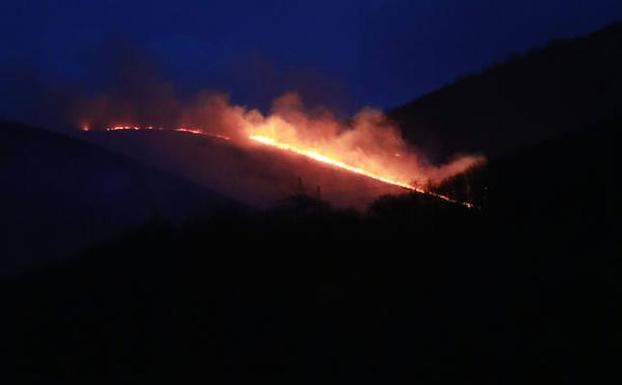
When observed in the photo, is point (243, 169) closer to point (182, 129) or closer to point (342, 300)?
point (182, 129)

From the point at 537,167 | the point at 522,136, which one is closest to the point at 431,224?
A: the point at 537,167

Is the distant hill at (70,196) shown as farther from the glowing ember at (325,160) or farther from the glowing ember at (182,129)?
the glowing ember at (325,160)

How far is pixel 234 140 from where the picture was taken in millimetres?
14727

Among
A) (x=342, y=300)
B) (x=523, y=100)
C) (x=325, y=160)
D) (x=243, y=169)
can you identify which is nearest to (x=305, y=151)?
(x=325, y=160)

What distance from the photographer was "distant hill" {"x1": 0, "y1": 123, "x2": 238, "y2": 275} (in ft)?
34.6

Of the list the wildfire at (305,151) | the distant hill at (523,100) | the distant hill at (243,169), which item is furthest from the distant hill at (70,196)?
the distant hill at (523,100)

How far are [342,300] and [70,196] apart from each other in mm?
4922

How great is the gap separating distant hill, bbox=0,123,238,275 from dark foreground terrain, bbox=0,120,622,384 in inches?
33.5

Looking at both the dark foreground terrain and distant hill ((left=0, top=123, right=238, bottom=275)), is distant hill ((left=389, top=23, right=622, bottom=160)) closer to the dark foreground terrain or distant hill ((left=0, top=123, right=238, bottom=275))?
distant hill ((left=0, top=123, right=238, bottom=275))

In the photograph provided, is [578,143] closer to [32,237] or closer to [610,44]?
[32,237]

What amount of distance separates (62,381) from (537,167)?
766cm

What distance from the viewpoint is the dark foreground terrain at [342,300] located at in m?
6.99

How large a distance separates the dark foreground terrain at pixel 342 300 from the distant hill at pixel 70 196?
2.79ft

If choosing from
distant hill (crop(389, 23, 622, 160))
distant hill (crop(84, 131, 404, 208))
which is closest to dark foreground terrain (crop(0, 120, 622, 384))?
distant hill (crop(84, 131, 404, 208))
